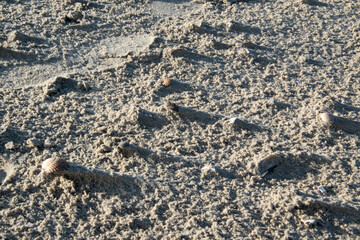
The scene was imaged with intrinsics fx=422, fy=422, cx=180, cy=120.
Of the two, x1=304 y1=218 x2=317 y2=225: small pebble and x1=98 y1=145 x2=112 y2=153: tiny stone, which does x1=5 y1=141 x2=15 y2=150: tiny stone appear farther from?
x1=304 y1=218 x2=317 y2=225: small pebble

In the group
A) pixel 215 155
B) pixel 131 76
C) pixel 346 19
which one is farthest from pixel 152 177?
pixel 346 19

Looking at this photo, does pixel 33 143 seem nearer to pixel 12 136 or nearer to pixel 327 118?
pixel 12 136

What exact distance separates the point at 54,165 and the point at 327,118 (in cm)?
122

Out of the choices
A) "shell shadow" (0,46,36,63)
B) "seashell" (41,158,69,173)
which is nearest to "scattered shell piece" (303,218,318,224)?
"seashell" (41,158,69,173)

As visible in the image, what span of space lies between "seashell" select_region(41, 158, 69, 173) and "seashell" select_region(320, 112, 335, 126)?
1163 mm

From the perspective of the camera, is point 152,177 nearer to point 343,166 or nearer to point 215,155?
point 215,155

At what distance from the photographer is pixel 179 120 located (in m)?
1.93

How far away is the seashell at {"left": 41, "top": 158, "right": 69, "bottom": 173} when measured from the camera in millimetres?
1583

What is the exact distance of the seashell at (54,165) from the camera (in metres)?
1.58

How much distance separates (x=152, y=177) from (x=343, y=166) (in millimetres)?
790

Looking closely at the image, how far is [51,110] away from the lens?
193cm

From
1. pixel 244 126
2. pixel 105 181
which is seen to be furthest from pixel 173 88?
pixel 105 181

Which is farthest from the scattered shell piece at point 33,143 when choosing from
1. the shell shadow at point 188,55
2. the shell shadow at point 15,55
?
the shell shadow at point 188,55

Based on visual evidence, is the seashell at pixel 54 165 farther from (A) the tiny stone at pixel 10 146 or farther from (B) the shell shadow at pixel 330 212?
(B) the shell shadow at pixel 330 212
